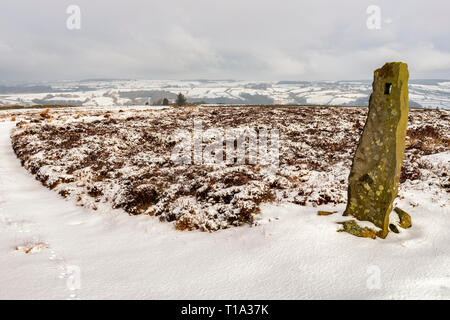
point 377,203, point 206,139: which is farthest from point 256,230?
point 206,139

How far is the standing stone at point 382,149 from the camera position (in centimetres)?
638

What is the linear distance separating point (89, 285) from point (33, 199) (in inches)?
366

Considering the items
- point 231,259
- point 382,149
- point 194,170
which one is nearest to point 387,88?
point 382,149

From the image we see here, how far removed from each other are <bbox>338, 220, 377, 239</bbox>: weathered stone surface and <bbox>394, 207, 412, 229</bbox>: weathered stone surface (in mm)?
1267

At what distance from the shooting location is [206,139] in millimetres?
20766

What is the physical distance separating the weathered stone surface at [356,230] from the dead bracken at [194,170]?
2058 millimetres

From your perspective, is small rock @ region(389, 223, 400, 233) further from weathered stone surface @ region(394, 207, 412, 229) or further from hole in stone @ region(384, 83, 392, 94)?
hole in stone @ region(384, 83, 392, 94)

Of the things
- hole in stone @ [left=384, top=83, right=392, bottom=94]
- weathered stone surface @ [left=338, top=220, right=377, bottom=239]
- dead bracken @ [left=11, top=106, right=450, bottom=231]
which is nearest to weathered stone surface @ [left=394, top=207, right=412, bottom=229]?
weathered stone surface @ [left=338, top=220, right=377, bottom=239]

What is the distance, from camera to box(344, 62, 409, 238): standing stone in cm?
638

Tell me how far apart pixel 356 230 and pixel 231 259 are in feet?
12.6

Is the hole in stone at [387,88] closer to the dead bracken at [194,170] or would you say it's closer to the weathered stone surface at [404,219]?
the weathered stone surface at [404,219]
